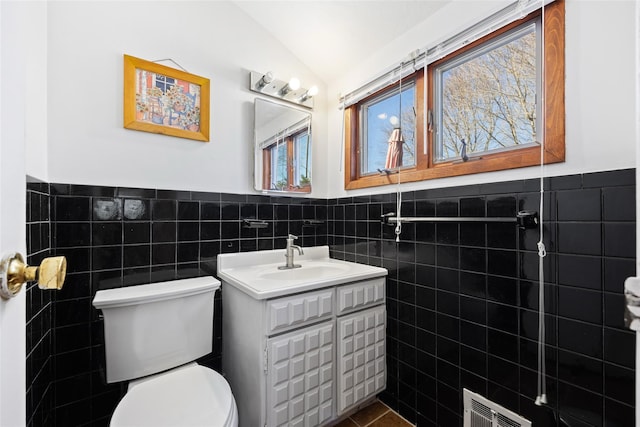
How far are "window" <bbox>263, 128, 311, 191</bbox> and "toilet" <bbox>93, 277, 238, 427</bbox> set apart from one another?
772 millimetres

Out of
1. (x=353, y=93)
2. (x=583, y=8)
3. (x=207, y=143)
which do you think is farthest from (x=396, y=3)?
(x=207, y=143)

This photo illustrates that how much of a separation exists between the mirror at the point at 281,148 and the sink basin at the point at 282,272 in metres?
0.46

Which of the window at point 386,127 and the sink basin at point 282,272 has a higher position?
the window at point 386,127

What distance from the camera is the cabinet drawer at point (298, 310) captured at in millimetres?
1209

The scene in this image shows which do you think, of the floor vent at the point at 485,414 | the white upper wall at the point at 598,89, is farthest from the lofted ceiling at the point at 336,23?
the floor vent at the point at 485,414

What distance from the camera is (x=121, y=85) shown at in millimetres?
1371

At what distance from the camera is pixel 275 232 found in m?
1.87

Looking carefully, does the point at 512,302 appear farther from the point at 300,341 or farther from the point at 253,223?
the point at 253,223

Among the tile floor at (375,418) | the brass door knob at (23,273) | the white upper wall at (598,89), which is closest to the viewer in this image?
the brass door knob at (23,273)

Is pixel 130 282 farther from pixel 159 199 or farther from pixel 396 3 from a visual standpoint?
pixel 396 3

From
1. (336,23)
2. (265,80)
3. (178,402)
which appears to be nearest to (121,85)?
(265,80)

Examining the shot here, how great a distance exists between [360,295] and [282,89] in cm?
143

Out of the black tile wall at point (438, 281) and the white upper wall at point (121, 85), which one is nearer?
the black tile wall at point (438, 281)

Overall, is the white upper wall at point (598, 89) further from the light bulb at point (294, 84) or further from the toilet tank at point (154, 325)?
the toilet tank at point (154, 325)
